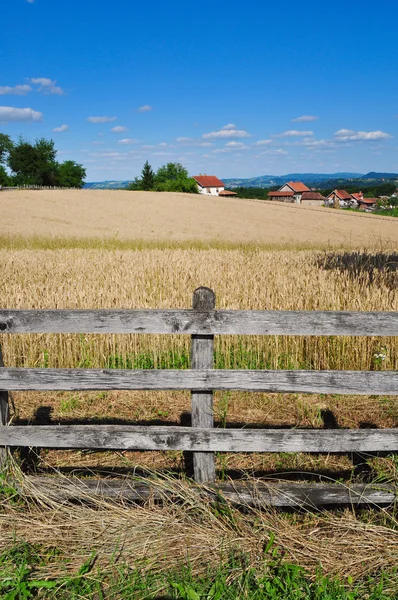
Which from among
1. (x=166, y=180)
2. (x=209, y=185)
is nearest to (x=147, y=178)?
(x=166, y=180)

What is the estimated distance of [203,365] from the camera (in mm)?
3287

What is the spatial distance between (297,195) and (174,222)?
406ft

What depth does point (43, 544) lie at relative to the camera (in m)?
3.01

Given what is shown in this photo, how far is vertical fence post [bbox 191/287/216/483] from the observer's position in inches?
127

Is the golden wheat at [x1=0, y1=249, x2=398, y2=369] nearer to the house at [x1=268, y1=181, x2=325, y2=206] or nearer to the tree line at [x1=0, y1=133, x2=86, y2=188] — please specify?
the tree line at [x1=0, y1=133, x2=86, y2=188]

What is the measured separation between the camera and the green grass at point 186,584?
260cm

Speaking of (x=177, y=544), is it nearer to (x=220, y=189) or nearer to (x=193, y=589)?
(x=193, y=589)

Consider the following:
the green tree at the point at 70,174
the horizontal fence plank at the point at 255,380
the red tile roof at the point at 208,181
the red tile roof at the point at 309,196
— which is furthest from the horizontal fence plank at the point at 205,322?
the red tile roof at the point at 208,181

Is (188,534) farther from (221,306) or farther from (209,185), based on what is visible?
(209,185)

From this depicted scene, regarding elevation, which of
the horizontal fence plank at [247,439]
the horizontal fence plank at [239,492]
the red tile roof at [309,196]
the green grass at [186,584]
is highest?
the red tile roof at [309,196]

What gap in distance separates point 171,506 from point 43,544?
0.84m

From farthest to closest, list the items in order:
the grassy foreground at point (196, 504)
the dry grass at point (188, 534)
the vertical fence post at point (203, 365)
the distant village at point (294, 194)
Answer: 1. the distant village at point (294, 194)
2. the vertical fence post at point (203, 365)
3. the dry grass at point (188, 534)
4. the grassy foreground at point (196, 504)

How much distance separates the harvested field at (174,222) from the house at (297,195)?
338 ft

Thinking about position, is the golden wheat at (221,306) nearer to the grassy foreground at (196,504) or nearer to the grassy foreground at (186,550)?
the grassy foreground at (196,504)
